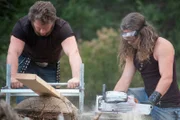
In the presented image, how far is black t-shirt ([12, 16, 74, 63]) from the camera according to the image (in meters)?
6.83

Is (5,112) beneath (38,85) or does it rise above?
beneath

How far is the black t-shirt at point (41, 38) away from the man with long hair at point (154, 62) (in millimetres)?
630

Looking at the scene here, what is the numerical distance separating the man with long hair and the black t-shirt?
2.07 feet

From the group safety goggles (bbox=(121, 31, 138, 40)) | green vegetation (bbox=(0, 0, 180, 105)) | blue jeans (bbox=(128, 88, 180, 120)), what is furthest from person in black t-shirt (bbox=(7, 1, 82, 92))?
green vegetation (bbox=(0, 0, 180, 105))

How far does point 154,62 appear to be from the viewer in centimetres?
671

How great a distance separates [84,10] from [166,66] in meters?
14.2

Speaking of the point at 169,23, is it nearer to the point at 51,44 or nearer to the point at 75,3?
the point at 75,3

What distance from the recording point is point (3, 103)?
4.86m

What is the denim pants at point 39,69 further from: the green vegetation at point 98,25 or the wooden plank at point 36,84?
the green vegetation at point 98,25

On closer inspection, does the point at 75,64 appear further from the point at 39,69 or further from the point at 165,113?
the point at 165,113

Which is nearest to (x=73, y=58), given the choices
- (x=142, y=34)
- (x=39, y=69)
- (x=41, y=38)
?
(x=41, y=38)

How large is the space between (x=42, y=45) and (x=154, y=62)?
3.99 ft

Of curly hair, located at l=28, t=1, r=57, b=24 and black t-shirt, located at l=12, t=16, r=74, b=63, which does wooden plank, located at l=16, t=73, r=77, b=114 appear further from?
black t-shirt, located at l=12, t=16, r=74, b=63

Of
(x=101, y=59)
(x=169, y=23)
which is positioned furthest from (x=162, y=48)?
(x=169, y=23)
